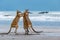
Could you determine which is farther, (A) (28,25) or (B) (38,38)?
(A) (28,25)

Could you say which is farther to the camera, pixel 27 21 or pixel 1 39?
pixel 27 21

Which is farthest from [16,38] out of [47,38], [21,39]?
[47,38]

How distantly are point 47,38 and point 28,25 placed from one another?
175 cm

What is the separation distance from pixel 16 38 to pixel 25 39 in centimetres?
54

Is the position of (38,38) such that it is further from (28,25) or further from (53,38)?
(28,25)

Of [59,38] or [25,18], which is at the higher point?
[25,18]

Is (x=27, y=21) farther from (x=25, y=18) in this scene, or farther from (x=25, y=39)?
(x=25, y=39)

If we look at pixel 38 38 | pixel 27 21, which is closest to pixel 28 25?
pixel 27 21

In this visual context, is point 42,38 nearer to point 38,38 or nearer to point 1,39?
point 38,38

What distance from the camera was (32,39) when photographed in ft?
41.1

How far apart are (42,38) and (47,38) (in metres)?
0.23

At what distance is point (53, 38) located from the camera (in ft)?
42.7

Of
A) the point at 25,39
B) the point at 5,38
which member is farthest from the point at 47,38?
the point at 5,38

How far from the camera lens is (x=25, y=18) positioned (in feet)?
46.9
